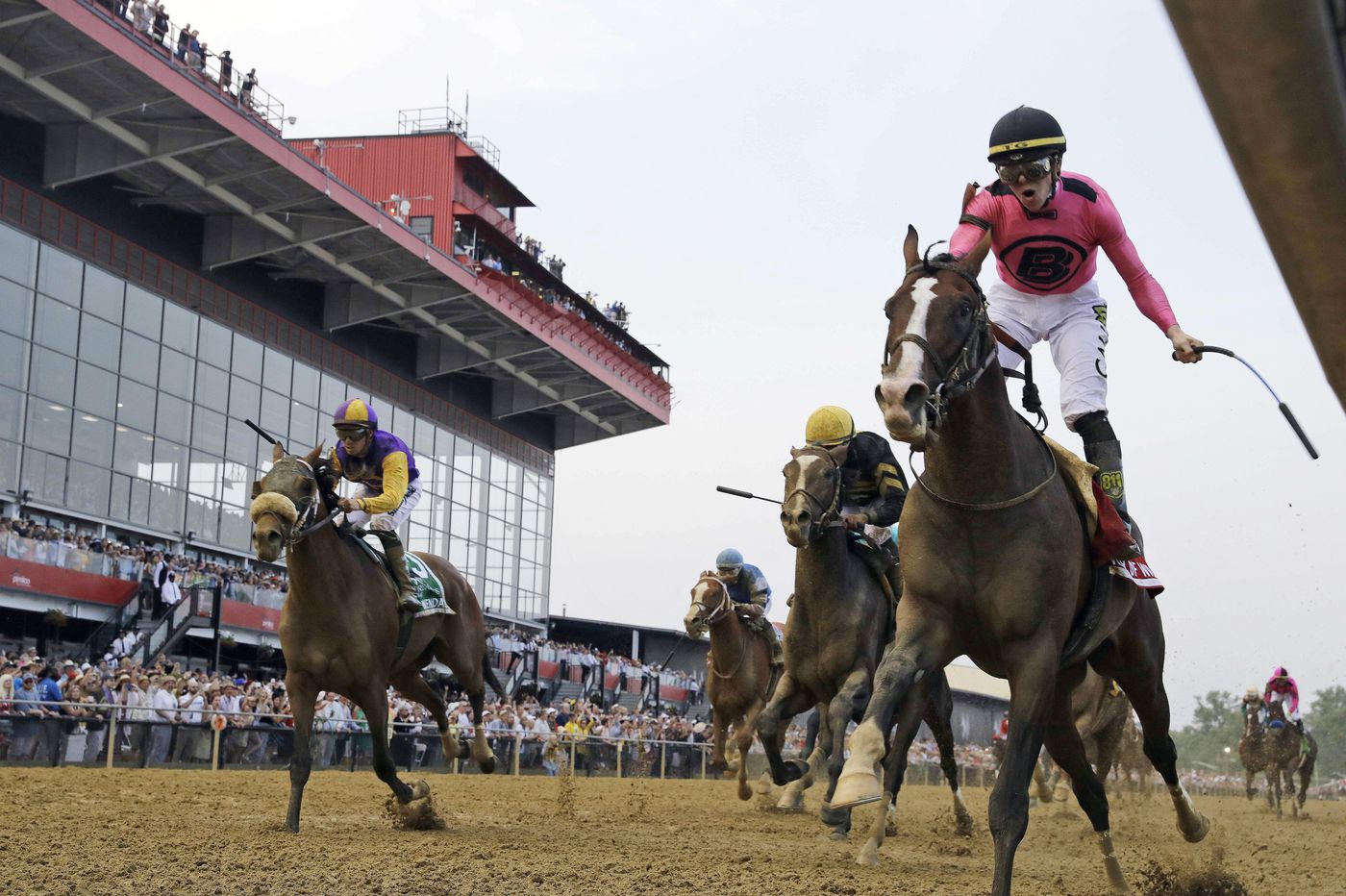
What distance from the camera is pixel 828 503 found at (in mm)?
10172

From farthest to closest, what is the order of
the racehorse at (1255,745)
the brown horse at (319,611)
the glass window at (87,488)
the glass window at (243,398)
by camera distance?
the glass window at (243,398), the glass window at (87,488), the racehorse at (1255,745), the brown horse at (319,611)

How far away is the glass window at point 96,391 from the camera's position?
1350 inches

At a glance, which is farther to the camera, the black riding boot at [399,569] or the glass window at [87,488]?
the glass window at [87,488]

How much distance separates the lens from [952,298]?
565cm

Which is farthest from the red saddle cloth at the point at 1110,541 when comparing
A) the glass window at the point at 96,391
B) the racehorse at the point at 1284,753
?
the glass window at the point at 96,391

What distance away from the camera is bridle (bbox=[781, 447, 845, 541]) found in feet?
32.7

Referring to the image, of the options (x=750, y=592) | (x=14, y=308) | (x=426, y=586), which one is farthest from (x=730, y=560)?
(x=14, y=308)

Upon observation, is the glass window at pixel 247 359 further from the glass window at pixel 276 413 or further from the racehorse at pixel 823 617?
the racehorse at pixel 823 617

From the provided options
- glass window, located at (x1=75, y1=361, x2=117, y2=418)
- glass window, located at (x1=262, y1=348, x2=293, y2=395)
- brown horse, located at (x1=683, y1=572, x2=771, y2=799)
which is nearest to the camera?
brown horse, located at (x1=683, y1=572, x2=771, y2=799)

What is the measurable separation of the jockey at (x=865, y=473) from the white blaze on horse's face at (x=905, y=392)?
5.62m

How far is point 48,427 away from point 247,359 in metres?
8.65

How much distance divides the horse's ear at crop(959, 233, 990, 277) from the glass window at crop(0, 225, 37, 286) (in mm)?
30455

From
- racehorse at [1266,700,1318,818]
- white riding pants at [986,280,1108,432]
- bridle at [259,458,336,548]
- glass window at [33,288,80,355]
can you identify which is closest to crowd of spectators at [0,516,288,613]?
glass window at [33,288,80,355]

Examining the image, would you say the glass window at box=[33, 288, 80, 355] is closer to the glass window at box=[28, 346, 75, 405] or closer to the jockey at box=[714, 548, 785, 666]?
the glass window at box=[28, 346, 75, 405]
